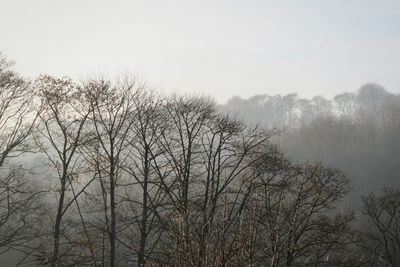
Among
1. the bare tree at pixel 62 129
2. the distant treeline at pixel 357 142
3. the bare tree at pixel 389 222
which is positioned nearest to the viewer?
the bare tree at pixel 62 129

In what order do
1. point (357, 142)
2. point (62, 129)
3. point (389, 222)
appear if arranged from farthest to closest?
1. point (357, 142)
2. point (389, 222)
3. point (62, 129)

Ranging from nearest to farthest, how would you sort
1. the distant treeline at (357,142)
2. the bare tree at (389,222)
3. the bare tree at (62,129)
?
the bare tree at (62,129) → the bare tree at (389,222) → the distant treeline at (357,142)

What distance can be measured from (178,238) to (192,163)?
10005mm

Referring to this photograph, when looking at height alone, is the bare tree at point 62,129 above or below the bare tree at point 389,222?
above

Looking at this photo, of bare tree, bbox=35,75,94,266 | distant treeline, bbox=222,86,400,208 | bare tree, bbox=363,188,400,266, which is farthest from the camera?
distant treeline, bbox=222,86,400,208

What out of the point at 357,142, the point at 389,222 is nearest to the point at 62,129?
the point at 389,222

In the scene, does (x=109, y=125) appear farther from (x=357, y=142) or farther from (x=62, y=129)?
(x=357, y=142)

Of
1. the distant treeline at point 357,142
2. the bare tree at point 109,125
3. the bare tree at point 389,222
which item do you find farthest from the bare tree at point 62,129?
the distant treeline at point 357,142

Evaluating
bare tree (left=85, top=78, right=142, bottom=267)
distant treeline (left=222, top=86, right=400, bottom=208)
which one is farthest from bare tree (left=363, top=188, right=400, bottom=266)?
distant treeline (left=222, top=86, right=400, bottom=208)

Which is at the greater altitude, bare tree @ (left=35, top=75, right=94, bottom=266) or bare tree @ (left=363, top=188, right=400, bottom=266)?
bare tree @ (left=35, top=75, right=94, bottom=266)

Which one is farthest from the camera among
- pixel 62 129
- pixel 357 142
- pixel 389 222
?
pixel 357 142

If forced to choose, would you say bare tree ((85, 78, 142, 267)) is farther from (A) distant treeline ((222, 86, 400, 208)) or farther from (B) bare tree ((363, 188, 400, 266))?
(A) distant treeline ((222, 86, 400, 208))

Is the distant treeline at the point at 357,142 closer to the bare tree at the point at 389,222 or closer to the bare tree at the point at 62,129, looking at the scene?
the bare tree at the point at 389,222

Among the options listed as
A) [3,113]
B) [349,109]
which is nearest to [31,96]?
[3,113]
